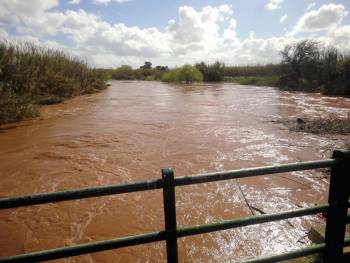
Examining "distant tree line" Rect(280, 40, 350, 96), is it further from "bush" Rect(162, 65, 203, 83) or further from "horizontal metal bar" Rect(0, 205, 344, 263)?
"horizontal metal bar" Rect(0, 205, 344, 263)

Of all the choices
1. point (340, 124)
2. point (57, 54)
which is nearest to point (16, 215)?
point (340, 124)

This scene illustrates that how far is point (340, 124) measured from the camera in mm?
8953

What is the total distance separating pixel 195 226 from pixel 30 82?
37.5 feet

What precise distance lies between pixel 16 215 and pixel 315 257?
3713 mm

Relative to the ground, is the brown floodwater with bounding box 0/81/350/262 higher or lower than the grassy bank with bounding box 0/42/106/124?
lower

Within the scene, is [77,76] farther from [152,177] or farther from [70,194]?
[70,194]

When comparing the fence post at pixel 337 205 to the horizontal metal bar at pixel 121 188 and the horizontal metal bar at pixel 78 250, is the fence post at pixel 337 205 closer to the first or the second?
the horizontal metal bar at pixel 121 188

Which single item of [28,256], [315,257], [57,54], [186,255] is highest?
[57,54]

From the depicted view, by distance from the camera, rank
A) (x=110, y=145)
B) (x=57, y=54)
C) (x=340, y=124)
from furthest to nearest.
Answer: (x=57, y=54) < (x=340, y=124) < (x=110, y=145)

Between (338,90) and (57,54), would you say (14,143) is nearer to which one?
(57,54)

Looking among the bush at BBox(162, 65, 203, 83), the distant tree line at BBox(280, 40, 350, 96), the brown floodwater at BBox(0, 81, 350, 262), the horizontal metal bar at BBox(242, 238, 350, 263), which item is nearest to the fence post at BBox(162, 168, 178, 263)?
the horizontal metal bar at BBox(242, 238, 350, 263)

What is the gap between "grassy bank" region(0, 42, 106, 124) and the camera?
9.52 meters

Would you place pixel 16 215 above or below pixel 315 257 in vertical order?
below

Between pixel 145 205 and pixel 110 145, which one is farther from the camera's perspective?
pixel 110 145
